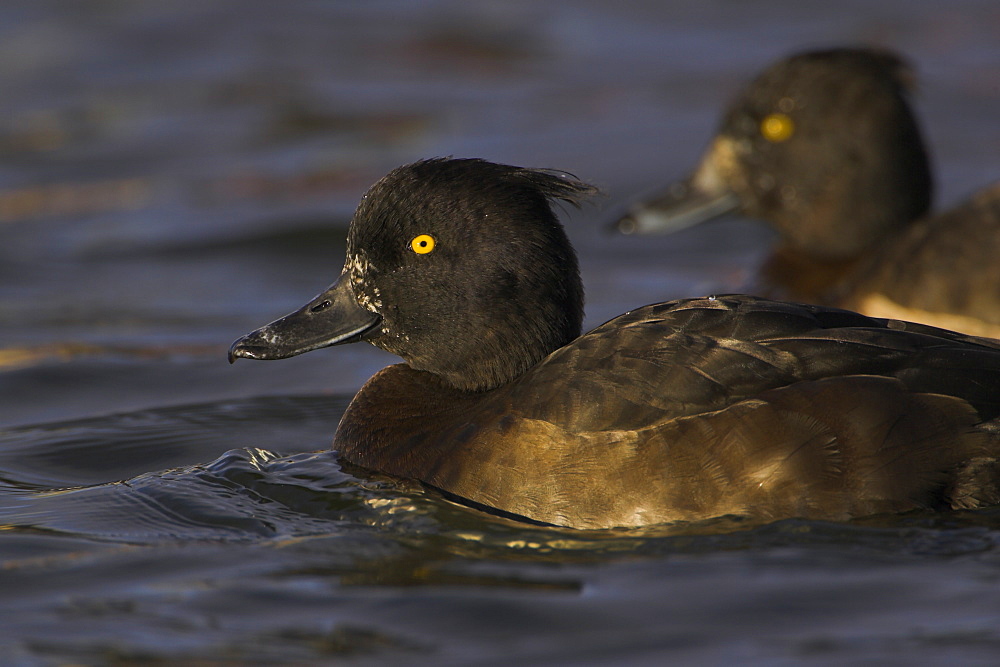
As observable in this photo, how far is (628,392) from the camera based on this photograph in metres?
4.74

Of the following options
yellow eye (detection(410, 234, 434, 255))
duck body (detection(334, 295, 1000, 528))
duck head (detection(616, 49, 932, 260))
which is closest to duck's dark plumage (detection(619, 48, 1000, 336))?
duck head (detection(616, 49, 932, 260))

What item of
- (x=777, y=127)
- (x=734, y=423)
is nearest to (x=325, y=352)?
(x=777, y=127)

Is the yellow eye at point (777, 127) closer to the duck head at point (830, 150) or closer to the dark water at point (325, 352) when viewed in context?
the duck head at point (830, 150)

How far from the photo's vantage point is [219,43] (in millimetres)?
14977

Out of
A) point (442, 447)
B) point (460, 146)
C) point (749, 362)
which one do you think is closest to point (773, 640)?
point (749, 362)

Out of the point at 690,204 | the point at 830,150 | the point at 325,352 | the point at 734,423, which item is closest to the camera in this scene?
the point at 734,423

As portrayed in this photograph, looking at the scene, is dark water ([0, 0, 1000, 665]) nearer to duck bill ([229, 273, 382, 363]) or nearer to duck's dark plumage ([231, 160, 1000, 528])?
duck's dark plumage ([231, 160, 1000, 528])

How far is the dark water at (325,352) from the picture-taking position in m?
4.20

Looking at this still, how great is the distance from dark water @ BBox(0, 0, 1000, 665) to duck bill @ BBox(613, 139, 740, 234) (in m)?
0.40

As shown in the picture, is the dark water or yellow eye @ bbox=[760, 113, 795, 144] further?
yellow eye @ bbox=[760, 113, 795, 144]

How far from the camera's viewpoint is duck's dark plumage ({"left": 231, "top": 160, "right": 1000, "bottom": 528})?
4.57 m

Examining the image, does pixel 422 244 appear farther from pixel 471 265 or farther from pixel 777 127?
pixel 777 127

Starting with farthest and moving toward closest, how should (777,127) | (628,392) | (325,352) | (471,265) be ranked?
(777,127)
(325,352)
(471,265)
(628,392)

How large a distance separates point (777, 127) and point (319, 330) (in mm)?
3790
